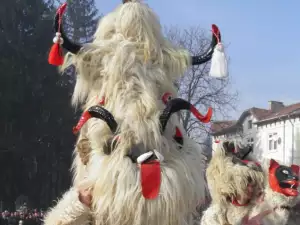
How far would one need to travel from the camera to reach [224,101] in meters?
24.8

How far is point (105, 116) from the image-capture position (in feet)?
7.27

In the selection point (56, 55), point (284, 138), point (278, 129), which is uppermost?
point (278, 129)

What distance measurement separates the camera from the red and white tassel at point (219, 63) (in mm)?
2619

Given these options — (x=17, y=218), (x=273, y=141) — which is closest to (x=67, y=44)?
(x=17, y=218)

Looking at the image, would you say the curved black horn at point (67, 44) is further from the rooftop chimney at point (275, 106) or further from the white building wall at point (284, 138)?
the rooftop chimney at point (275, 106)

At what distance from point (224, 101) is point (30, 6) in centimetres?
1091

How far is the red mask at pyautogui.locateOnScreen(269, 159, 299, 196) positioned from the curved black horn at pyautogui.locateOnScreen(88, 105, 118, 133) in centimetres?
244

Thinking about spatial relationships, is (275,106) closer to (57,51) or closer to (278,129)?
(278,129)

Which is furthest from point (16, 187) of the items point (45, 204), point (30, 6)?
point (30, 6)

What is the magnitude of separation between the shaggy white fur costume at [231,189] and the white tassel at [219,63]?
5.43 ft

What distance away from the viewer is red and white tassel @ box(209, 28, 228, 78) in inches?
103

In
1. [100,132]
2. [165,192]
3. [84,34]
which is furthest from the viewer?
[84,34]

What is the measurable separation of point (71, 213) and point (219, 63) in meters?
1.14

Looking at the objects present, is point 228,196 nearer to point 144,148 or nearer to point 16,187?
point 144,148
